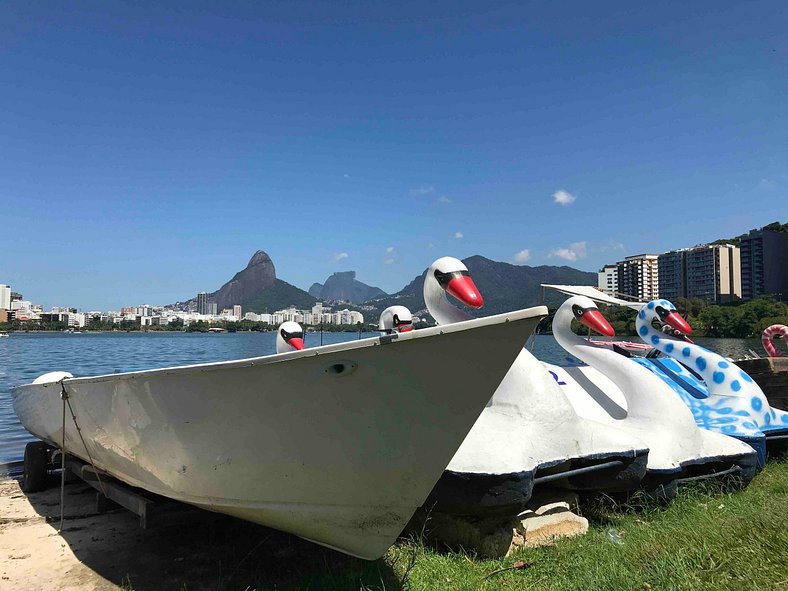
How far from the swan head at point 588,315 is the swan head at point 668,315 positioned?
1.70 metres

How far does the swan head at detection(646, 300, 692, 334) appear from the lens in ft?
27.2

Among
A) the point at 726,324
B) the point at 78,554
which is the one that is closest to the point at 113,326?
the point at 726,324

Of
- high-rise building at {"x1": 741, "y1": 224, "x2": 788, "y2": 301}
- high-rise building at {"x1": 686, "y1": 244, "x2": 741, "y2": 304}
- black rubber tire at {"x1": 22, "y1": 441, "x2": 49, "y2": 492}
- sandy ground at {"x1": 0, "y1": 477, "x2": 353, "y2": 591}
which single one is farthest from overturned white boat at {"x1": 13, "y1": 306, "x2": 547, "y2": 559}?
high-rise building at {"x1": 686, "y1": 244, "x2": 741, "y2": 304}

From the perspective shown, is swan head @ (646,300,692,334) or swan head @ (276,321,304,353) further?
swan head @ (646,300,692,334)

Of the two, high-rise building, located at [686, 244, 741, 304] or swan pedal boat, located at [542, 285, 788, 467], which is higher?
high-rise building, located at [686, 244, 741, 304]

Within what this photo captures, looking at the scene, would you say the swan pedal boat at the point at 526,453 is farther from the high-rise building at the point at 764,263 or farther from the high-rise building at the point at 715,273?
the high-rise building at the point at 715,273

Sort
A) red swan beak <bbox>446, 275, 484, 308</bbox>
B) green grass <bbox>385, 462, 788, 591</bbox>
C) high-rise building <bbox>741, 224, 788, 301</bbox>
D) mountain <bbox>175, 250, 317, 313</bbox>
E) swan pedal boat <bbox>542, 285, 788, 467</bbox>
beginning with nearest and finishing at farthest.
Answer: green grass <bbox>385, 462, 788, 591</bbox> → red swan beak <bbox>446, 275, 484, 308</bbox> → swan pedal boat <bbox>542, 285, 788, 467</bbox> → mountain <bbox>175, 250, 317, 313</bbox> → high-rise building <bbox>741, 224, 788, 301</bbox>

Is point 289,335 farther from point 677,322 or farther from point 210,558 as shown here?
point 677,322

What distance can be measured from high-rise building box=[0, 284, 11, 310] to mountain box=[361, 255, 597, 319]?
3510 inches

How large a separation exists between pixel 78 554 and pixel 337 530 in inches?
106

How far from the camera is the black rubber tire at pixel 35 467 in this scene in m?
7.10

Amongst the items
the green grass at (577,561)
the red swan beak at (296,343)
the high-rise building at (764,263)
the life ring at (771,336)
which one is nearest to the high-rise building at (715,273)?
the high-rise building at (764,263)

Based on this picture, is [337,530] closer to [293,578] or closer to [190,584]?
[293,578]

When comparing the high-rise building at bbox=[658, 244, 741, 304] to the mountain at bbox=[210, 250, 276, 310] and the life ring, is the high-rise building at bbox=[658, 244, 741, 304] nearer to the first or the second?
the life ring
